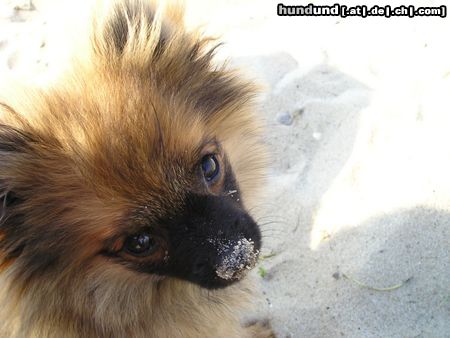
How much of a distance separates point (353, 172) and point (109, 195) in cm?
172

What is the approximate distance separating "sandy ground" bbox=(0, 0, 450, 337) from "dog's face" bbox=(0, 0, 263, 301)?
0.69 metres

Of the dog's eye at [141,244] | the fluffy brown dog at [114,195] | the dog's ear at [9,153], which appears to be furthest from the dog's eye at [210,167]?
the dog's ear at [9,153]

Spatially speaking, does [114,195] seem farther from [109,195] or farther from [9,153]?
[9,153]

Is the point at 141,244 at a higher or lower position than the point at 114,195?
lower

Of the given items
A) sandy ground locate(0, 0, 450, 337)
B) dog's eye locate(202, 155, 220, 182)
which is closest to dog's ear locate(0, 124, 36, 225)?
dog's eye locate(202, 155, 220, 182)

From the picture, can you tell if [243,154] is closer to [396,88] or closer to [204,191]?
Answer: [204,191]

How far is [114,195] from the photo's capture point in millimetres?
1797

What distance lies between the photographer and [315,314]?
2.72 m

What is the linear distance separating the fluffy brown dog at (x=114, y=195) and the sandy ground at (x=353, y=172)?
0.54 meters

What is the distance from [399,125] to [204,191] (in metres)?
1.62

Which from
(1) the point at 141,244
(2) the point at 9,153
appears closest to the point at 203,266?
(1) the point at 141,244

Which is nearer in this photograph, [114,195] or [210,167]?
[114,195]

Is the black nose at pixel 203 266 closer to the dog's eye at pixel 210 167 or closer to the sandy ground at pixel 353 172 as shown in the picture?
the dog's eye at pixel 210 167

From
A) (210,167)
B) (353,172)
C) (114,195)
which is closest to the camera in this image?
(114,195)
